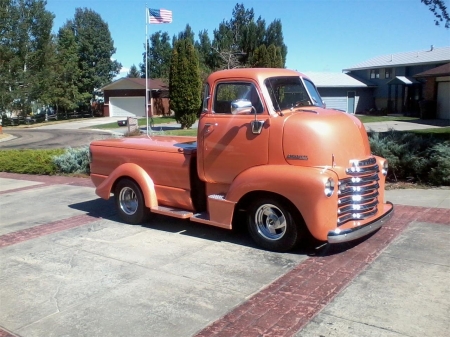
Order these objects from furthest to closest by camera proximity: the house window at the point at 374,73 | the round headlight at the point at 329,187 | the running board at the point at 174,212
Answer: the house window at the point at 374,73
the running board at the point at 174,212
the round headlight at the point at 329,187

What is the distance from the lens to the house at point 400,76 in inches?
1587

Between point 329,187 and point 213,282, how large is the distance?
1.62 m

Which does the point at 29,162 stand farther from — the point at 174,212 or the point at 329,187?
the point at 329,187

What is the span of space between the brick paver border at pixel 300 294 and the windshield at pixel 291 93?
190 cm

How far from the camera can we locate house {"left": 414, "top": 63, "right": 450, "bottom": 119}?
33.1m

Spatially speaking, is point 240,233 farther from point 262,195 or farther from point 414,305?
point 414,305

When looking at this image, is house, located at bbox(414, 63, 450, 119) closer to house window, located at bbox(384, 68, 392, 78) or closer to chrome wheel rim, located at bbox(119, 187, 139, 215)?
house window, located at bbox(384, 68, 392, 78)

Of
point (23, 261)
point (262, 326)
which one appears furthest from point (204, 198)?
point (262, 326)

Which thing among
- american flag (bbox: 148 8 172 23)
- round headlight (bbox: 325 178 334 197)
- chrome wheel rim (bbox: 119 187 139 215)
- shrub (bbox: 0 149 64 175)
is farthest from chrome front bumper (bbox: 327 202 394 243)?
american flag (bbox: 148 8 172 23)

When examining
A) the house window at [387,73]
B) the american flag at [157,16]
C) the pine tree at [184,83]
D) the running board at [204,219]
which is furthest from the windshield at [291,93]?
the house window at [387,73]

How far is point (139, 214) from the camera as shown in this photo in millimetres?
7375

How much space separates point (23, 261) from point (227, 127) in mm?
3030

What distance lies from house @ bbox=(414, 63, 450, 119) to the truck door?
97.8 ft

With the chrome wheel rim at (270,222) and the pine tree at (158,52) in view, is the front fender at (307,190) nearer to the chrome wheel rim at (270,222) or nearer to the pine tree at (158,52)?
the chrome wheel rim at (270,222)
